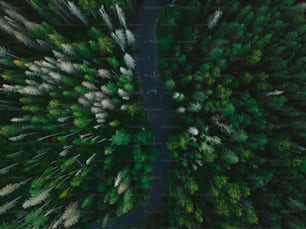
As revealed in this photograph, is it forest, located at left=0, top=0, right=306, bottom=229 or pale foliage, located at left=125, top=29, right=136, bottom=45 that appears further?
pale foliage, located at left=125, top=29, right=136, bottom=45

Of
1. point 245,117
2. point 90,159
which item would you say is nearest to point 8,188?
point 90,159

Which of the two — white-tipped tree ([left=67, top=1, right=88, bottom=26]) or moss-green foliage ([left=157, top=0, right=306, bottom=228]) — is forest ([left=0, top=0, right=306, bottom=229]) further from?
white-tipped tree ([left=67, top=1, right=88, bottom=26])

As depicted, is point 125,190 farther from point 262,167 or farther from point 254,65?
point 254,65

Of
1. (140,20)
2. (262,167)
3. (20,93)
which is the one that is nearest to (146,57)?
(140,20)

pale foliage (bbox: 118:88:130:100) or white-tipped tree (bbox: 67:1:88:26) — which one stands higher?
white-tipped tree (bbox: 67:1:88:26)

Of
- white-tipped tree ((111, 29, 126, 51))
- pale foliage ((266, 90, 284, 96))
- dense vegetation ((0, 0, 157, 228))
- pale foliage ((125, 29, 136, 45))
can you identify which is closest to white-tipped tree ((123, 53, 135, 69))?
dense vegetation ((0, 0, 157, 228))

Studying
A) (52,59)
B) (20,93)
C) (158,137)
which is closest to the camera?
(52,59)

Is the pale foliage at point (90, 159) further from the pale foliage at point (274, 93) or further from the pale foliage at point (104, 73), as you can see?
the pale foliage at point (274, 93)

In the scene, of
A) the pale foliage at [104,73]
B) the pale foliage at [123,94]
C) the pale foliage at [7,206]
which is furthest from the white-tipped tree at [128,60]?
the pale foliage at [7,206]
